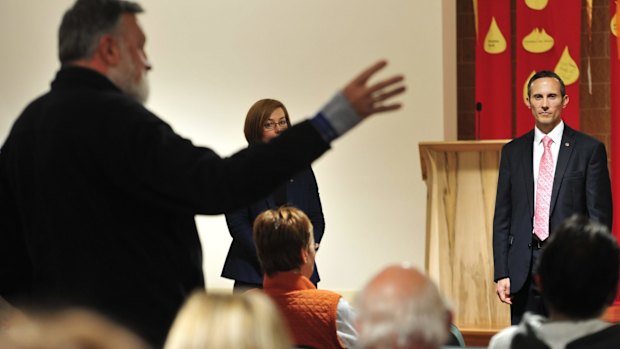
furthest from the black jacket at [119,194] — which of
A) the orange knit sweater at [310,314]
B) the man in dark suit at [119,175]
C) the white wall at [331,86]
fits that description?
the white wall at [331,86]

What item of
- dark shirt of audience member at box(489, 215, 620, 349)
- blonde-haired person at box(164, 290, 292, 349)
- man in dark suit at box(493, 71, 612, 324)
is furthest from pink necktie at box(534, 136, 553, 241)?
blonde-haired person at box(164, 290, 292, 349)

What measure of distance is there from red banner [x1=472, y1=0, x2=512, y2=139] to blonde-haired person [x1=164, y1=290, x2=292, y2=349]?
268 inches

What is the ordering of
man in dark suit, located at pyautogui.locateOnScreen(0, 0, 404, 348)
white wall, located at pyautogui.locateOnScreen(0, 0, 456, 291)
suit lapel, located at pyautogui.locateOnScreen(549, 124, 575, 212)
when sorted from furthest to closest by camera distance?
Answer: white wall, located at pyautogui.locateOnScreen(0, 0, 456, 291), suit lapel, located at pyautogui.locateOnScreen(549, 124, 575, 212), man in dark suit, located at pyautogui.locateOnScreen(0, 0, 404, 348)

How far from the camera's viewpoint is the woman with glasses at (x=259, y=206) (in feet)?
15.6

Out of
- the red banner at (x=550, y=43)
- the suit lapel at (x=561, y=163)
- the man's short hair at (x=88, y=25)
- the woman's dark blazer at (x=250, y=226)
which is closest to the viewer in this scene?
the man's short hair at (x=88, y=25)

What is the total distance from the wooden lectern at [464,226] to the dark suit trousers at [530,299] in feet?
2.60

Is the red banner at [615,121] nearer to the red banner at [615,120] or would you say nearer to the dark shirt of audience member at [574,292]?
the red banner at [615,120]

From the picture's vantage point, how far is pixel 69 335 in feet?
4.29

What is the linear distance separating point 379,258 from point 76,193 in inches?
189

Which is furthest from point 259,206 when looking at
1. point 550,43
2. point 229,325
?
point 550,43

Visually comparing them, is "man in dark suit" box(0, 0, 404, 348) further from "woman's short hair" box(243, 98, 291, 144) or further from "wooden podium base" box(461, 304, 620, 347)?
"wooden podium base" box(461, 304, 620, 347)

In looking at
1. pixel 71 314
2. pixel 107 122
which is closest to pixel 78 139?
pixel 107 122

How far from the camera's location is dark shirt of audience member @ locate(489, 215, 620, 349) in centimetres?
202

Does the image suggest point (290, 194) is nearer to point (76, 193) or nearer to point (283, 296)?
point (283, 296)
